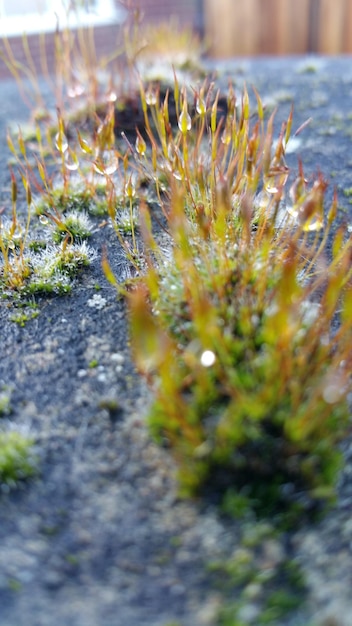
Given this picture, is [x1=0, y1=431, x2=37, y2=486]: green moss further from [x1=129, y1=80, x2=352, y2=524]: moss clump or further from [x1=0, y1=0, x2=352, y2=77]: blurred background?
[x1=0, y1=0, x2=352, y2=77]: blurred background

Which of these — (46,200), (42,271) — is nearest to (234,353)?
(42,271)

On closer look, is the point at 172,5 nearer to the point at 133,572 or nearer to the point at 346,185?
the point at 346,185

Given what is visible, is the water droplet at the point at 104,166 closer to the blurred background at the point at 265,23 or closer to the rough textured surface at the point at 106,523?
the rough textured surface at the point at 106,523

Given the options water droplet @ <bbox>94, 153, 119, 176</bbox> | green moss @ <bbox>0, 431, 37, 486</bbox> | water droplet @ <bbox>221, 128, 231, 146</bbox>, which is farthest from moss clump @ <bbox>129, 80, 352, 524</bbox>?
water droplet @ <bbox>94, 153, 119, 176</bbox>

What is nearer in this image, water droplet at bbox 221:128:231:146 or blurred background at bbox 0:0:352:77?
water droplet at bbox 221:128:231:146

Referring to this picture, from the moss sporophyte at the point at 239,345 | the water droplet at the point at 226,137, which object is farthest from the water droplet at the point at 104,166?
the water droplet at the point at 226,137

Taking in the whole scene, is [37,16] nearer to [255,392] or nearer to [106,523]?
[255,392]

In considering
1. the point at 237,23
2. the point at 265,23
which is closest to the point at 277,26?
the point at 265,23
